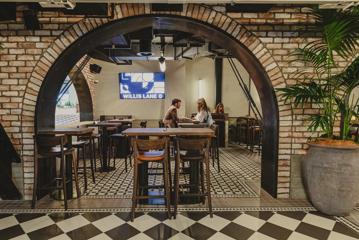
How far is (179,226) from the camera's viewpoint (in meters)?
3.12

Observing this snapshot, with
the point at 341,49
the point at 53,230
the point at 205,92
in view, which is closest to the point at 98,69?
the point at 205,92

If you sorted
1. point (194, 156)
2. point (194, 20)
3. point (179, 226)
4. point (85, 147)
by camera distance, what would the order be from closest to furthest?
1. point (179, 226)
2. point (194, 156)
3. point (194, 20)
4. point (85, 147)

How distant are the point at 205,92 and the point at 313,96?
6.71m

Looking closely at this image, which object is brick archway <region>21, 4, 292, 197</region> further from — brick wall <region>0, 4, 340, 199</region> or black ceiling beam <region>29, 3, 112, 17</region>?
black ceiling beam <region>29, 3, 112, 17</region>

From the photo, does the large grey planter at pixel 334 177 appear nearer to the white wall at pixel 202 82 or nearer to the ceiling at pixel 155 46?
the ceiling at pixel 155 46

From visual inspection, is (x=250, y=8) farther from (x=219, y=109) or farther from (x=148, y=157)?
(x=219, y=109)

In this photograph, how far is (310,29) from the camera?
3.87 m

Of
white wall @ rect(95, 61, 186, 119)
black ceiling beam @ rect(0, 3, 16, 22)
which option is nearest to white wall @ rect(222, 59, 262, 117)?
white wall @ rect(95, 61, 186, 119)

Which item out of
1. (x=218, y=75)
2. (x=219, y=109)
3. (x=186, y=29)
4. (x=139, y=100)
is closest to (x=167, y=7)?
(x=186, y=29)

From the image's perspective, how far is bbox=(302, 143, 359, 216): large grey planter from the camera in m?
3.24

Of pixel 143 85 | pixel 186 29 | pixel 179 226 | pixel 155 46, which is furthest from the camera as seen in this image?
pixel 143 85

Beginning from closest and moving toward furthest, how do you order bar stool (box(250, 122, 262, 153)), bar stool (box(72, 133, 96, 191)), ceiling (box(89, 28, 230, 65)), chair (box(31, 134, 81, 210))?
chair (box(31, 134, 81, 210)) → bar stool (box(72, 133, 96, 191)) → ceiling (box(89, 28, 230, 65)) → bar stool (box(250, 122, 262, 153))

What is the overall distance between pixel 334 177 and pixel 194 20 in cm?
268

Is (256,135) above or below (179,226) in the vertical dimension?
above
